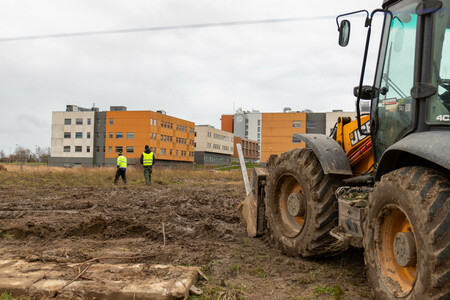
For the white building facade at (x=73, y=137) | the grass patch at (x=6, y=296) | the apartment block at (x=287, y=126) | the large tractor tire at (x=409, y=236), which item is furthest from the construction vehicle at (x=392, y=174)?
the white building facade at (x=73, y=137)

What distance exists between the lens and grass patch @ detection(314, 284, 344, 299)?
3.60 meters

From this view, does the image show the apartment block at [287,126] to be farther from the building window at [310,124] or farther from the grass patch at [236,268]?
the grass patch at [236,268]

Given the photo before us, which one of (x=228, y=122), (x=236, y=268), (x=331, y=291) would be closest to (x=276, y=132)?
(x=228, y=122)

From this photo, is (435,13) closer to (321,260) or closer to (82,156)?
(321,260)

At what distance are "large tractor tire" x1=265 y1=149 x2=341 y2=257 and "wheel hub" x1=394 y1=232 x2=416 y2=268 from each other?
1420mm

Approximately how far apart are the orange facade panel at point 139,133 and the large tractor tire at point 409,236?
72.2 metres

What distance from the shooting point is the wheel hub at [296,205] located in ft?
16.2

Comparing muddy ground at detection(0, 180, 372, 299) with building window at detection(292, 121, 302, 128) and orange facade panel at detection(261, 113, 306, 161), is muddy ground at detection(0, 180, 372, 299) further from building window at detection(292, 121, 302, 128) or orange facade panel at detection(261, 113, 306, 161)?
building window at detection(292, 121, 302, 128)

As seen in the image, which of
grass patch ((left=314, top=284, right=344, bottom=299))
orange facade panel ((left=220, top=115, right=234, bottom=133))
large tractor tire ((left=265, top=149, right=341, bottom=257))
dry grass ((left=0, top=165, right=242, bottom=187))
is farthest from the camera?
orange facade panel ((left=220, top=115, right=234, bottom=133))

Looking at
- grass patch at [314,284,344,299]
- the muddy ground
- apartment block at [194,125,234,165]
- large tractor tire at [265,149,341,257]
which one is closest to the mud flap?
the muddy ground

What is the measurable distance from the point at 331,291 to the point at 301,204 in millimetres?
1368

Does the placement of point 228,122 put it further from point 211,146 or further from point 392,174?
point 392,174

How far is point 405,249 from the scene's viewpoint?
113 inches

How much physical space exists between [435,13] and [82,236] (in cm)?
543
